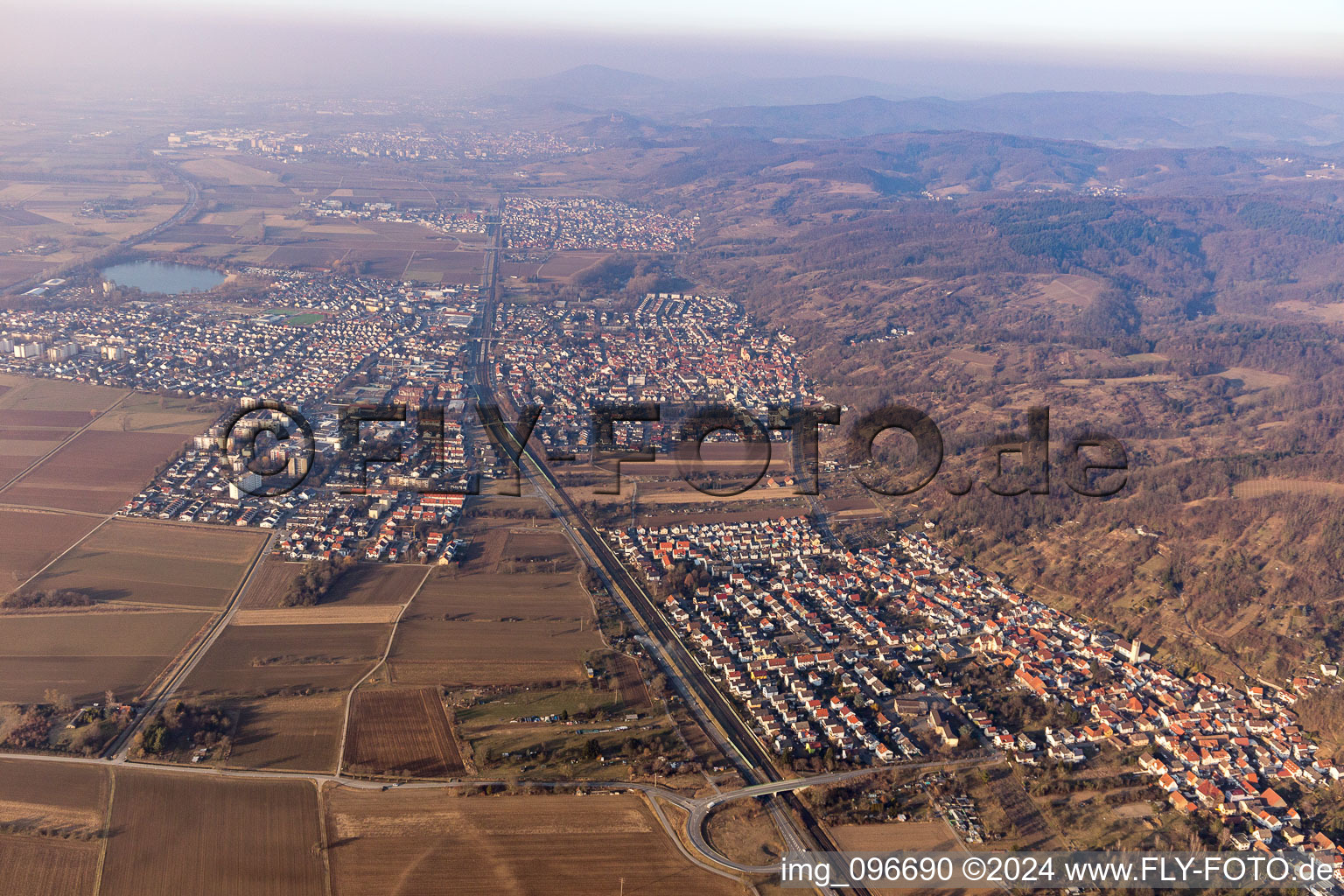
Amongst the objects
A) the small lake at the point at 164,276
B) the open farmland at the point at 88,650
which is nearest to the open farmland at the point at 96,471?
the open farmland at the point at 88,650

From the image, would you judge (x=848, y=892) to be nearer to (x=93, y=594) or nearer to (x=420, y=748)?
(x=420, y=748)

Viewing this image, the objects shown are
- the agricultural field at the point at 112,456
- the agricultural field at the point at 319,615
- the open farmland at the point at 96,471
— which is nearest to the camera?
the agricultural field at the point at 319,615

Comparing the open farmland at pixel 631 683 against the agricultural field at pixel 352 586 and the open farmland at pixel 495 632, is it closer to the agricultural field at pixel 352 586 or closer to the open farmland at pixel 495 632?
the open farmland at pixel 495 632

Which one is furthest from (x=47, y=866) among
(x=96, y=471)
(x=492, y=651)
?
(x=96, y=471)

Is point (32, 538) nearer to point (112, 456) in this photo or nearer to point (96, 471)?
point (96, 471)

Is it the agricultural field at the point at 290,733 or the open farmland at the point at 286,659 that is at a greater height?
the open farmland at the point at 286,659

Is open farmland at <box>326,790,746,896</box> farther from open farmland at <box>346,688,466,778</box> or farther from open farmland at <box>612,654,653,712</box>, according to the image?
open farmland at <box>612,654,653,712</box>
